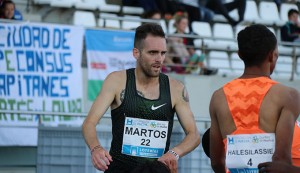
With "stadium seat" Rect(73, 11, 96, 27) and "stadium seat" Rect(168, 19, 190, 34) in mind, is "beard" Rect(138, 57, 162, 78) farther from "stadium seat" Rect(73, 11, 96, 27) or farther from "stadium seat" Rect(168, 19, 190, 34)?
"stadium seat" Rect(168, 19, 190, 34)

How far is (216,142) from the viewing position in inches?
230

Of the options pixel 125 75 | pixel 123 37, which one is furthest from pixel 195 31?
pixel 125 75

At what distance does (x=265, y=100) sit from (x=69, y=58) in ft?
25.9

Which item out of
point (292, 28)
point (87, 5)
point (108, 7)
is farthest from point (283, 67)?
point (87, 5)

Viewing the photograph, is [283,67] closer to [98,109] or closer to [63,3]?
[63,3]

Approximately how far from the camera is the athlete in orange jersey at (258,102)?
539 centimetres

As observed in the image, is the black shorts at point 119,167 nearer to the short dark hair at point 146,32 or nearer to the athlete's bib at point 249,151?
the short dark hair at point 146,32

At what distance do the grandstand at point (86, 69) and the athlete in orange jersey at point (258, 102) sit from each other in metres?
3.95

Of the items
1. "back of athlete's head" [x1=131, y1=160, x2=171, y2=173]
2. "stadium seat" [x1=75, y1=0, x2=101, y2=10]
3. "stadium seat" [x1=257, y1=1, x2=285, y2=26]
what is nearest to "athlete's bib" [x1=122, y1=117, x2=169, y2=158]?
"back of athlete's head" [x1=131, y1=160, x2=171, y2=173]

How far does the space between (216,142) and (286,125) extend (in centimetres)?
64

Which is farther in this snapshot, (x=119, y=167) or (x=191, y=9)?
(x=191, y=9)

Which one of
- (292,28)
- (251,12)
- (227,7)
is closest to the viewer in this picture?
(292,28)

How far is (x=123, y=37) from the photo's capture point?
1354cm

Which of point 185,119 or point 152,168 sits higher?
point 152,168
